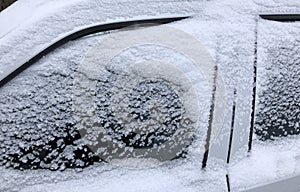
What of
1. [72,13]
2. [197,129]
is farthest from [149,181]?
[72,13]

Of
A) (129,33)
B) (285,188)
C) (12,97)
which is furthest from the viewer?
(285,188)

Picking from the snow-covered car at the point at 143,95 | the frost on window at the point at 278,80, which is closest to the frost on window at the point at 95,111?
the snow-covered car at the point at 143,95

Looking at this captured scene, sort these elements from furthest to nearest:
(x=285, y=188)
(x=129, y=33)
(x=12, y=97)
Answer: (x=285, y=188)
(x=129, y=33)
(x=12, y=97)

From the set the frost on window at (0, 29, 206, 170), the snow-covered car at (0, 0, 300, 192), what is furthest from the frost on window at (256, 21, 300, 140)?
the frost on window at (0, 29, 206, 170)

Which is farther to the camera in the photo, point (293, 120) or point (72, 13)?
point (293, 120)

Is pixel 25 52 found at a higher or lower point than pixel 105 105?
higher

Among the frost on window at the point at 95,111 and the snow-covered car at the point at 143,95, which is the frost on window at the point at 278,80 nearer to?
the snow-covered car at the point at 143,95

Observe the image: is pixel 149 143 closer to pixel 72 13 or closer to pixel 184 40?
pixel 184 40

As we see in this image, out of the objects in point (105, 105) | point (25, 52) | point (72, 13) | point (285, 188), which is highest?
point (72, 13)
